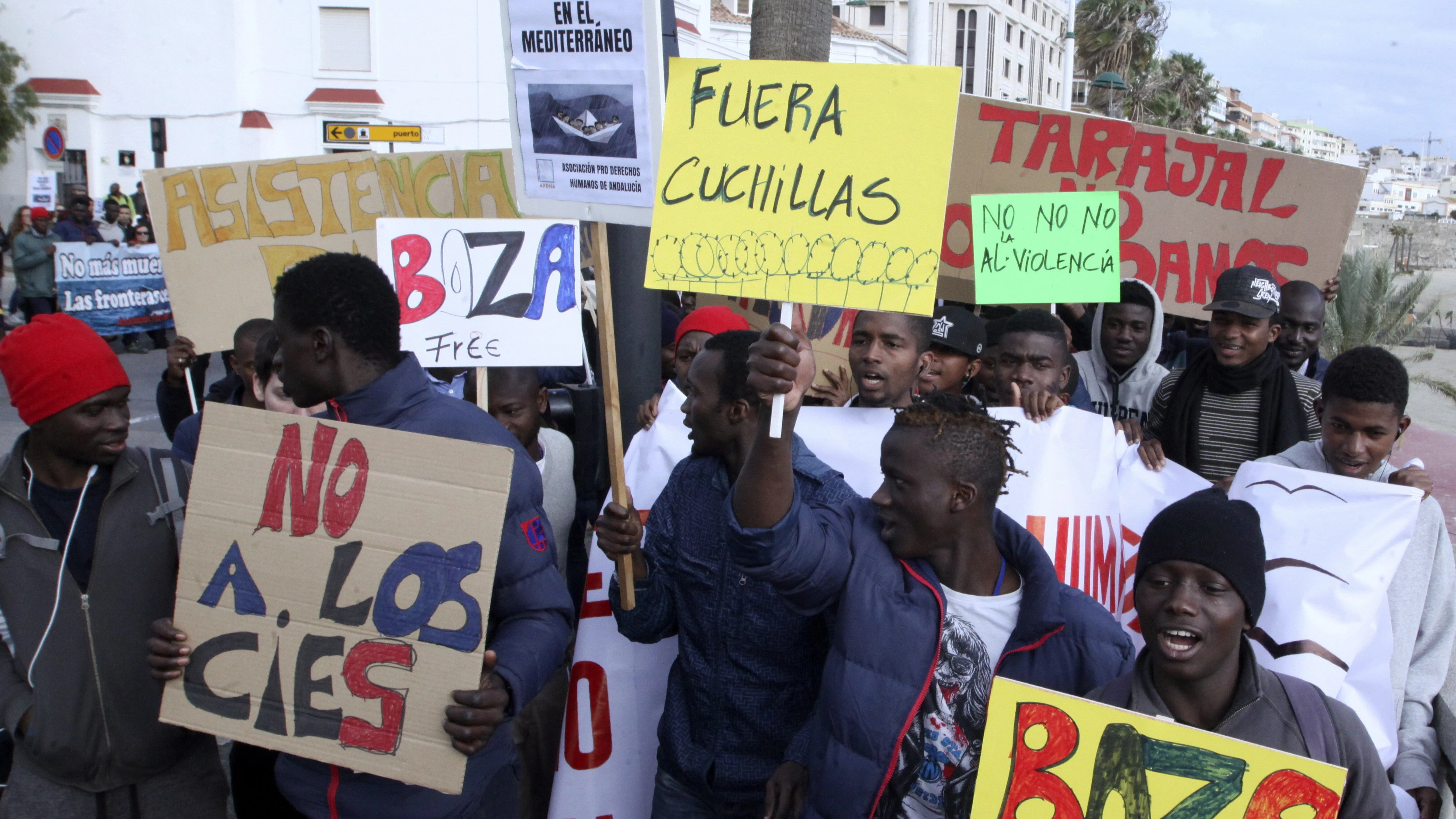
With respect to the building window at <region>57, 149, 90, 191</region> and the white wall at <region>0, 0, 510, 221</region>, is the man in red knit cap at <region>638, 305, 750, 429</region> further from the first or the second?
the building window at <region>57, 149, 90, 191</region>

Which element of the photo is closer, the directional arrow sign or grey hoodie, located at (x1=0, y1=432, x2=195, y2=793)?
grey hoodie, located at (x1=0, y1=432, x2=195, y2=793)

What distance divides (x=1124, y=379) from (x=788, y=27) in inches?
146

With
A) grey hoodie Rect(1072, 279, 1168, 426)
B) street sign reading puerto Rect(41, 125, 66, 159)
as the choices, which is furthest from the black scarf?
street sign reading puerto Rect(41, 125, 66, 159)

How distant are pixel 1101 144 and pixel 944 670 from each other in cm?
383

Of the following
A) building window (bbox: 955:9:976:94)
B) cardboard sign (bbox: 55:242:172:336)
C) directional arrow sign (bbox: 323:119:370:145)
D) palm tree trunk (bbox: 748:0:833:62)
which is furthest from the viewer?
building window (bbox: 955:9:976:94)

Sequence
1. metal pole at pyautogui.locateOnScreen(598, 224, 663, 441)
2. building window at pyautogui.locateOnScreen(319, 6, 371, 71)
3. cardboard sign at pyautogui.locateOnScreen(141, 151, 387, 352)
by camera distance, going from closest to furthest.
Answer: metal pole at pyautogui.locateOnScreen(598, 224, 663, 441) < cardboard sign at pyautogui.locateOnScreen(141, 151, 387, 352) < building window at pyautogui.locateOnScreen(319, 6, 371, 71)

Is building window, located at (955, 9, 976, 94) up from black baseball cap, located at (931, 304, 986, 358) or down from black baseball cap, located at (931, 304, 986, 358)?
up

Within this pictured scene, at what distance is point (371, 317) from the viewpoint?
227cm

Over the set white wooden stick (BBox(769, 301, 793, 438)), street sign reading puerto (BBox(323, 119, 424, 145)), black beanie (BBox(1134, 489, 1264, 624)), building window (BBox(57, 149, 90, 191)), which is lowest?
black beanie (BBox(1134, 489, 1264, 624))

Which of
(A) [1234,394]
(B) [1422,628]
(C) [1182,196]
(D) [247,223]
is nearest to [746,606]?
(B) [1422,628]

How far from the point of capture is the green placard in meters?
4.09

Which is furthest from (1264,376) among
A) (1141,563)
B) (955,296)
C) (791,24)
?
(791,24)

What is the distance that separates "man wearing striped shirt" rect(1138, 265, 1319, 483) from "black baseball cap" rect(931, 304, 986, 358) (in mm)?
682

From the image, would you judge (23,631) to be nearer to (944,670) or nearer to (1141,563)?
(944,670)
